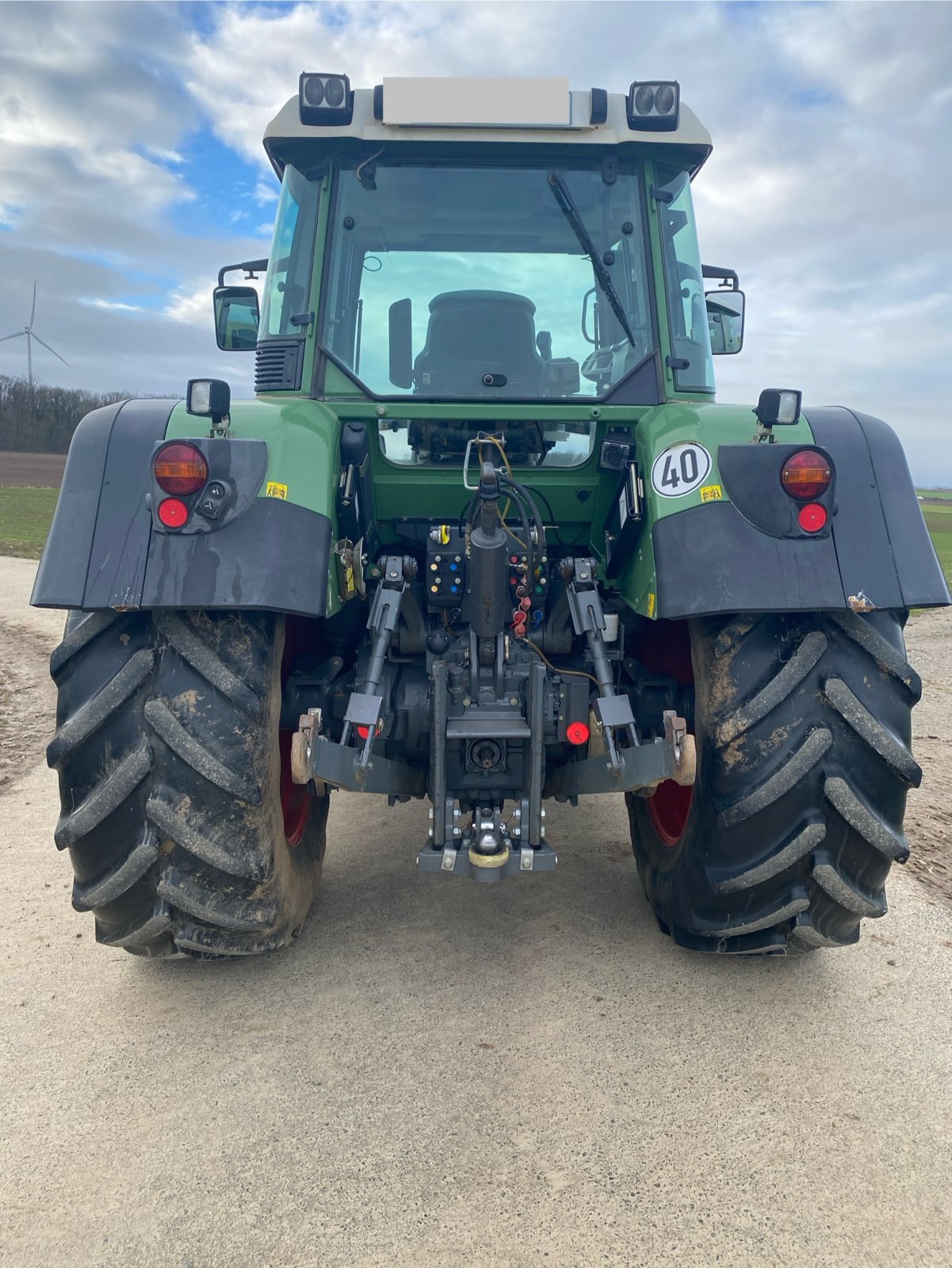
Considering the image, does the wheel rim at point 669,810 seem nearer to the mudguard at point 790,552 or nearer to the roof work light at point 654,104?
the mudguard at point 790,552

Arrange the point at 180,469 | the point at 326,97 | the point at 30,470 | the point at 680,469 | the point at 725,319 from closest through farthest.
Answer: the point at 180,469 → the point at 680,469 → the point at 326,97 → the point at 725,319 → the point at 30,470

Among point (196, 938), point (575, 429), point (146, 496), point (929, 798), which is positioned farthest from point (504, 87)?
point (929, 798)

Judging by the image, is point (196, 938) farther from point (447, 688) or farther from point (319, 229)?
point (319, 229)

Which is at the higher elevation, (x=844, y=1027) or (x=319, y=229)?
(x=319, y=229)

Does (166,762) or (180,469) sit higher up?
(180,469)

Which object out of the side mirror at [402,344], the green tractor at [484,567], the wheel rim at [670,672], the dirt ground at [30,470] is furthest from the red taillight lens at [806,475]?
the dirt ground at [30,470]

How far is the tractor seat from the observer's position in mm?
3068

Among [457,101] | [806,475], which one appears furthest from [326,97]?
[806,475]

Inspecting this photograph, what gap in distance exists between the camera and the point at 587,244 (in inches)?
121

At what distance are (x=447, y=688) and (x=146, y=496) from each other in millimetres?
1053

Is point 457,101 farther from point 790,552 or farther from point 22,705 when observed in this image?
point 22,705

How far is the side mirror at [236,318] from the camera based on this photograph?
3.61m

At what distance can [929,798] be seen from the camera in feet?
15.4

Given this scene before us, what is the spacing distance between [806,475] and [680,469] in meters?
0.36
